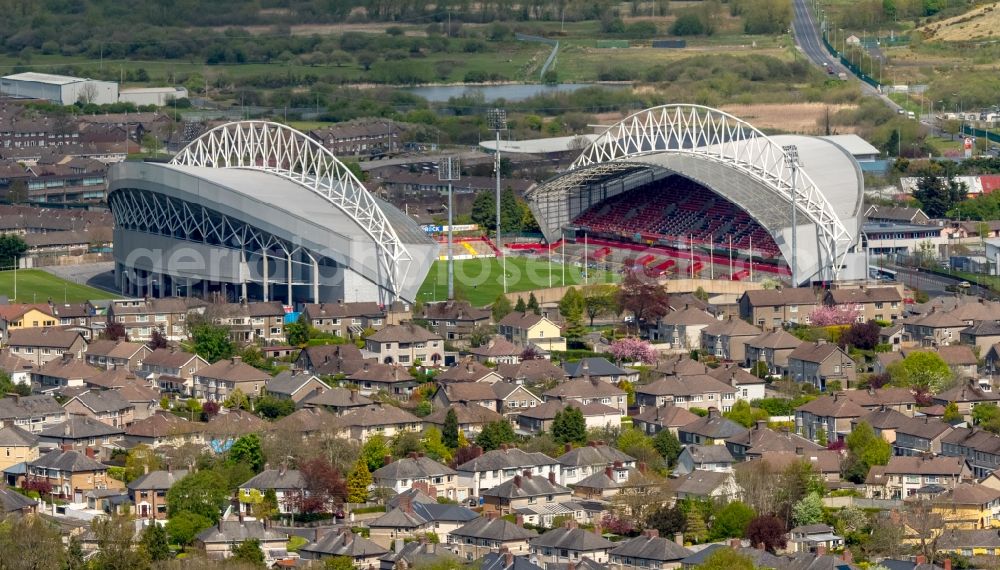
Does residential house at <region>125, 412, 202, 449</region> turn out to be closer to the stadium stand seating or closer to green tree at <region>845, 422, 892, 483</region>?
green tree at <region>845, 422, 892, 483</region>

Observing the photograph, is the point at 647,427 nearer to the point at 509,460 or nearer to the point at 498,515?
the point at 509,460

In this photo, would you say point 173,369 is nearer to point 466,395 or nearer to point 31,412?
point 31,412

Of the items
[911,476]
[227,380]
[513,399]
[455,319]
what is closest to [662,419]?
[513,399]

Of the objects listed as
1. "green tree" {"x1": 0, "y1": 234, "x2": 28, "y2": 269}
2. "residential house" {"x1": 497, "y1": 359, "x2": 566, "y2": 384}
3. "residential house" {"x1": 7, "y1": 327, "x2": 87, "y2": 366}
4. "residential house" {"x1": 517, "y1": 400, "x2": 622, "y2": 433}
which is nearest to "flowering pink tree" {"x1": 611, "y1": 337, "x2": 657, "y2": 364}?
"residential house" {"x1": 497, "y1": 359, "x2": 566, "y2": 384}

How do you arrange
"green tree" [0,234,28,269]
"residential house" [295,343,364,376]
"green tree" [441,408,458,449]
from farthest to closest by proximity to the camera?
"green tree" [0,234,28,269]
"residential house" [295,343,364,376]
"green tree" [441,408,458,449]

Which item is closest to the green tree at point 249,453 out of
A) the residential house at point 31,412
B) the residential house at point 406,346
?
the residential house at point 31,412

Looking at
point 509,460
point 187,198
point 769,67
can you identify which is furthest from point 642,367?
point 769,67
